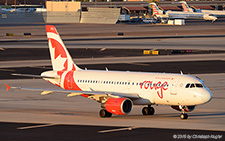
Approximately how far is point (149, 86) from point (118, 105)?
355 centimetres

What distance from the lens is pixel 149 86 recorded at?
1756 inches

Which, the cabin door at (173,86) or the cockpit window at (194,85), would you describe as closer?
the cockpit window at (194,85)

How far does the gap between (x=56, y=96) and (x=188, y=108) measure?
826 inches

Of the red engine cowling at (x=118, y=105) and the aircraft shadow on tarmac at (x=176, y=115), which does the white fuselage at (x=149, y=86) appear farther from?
the red engine cowling at (x=118, y=105)

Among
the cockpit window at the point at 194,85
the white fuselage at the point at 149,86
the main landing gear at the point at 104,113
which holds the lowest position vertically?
the main landing gear at the point at 104,113

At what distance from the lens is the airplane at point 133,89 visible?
1692 inches

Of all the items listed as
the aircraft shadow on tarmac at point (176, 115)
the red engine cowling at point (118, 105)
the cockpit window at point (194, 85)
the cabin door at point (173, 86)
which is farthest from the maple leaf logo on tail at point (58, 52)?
the cockpit window at point (194, 85)

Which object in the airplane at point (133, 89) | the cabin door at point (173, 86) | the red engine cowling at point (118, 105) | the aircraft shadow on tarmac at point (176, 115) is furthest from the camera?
the aircraft shadow on tarmac at point (176, 115)

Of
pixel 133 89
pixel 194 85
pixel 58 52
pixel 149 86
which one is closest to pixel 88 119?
pixel 133 89

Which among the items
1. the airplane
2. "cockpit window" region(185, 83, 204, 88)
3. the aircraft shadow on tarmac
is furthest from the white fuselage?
the aircraft shadow on tarmac

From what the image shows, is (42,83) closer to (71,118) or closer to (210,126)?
(71,118)

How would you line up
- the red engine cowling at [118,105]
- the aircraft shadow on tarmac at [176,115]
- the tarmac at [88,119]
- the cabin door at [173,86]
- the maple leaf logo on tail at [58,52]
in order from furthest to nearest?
the maple leaf logo on tail at [58,52]
the aircraft shadow on tarmac at [176,115]
the cabin door at [173,86]
the red engine cowling at [118,105]
the tarmac at [88,119]

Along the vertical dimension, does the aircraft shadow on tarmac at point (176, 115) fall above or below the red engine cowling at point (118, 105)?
below

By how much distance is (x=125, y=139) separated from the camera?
35000mm
